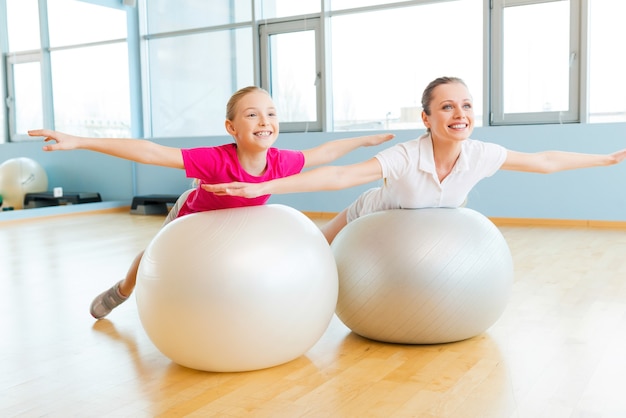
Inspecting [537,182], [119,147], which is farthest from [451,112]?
[537,182]

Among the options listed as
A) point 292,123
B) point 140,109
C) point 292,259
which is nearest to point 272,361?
point 292,259

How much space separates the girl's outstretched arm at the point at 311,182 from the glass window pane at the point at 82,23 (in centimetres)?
603

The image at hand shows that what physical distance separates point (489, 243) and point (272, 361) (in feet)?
2.79

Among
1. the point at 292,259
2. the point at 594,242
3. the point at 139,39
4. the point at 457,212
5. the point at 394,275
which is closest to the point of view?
the point at 292,259

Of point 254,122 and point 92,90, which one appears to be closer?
point 254,122

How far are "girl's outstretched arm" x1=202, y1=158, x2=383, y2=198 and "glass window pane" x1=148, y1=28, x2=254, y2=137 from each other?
5380 millimetres

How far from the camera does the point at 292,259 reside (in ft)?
6.55

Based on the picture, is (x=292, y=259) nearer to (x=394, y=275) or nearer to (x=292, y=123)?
(x=394, y=275)

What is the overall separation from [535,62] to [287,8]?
2696 millimetres

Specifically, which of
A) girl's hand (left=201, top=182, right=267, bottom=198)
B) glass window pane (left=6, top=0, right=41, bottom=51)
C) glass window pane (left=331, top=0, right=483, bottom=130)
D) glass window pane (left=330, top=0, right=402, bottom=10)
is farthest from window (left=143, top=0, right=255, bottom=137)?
girl's hand (left=201, top=182, right=267, bottom=198)

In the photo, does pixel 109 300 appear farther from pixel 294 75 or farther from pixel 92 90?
pixel 92 90

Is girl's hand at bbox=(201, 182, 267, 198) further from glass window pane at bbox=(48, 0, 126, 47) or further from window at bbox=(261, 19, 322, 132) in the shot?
glass window pane at bbox=(48, 0, 126, 47)

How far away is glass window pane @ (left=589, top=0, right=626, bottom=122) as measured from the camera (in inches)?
217

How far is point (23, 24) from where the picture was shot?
6.86 meters
